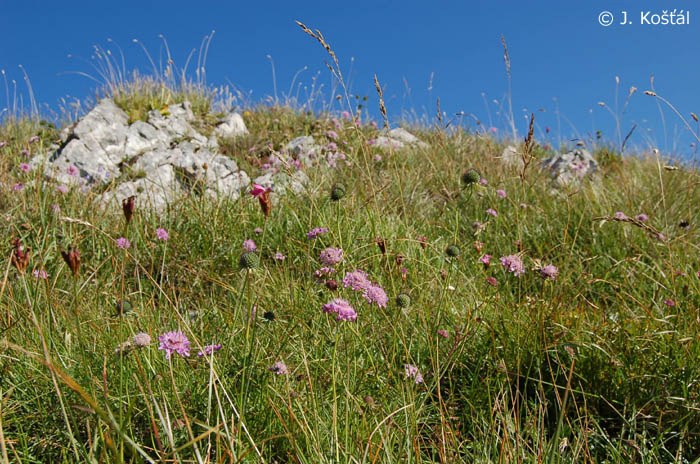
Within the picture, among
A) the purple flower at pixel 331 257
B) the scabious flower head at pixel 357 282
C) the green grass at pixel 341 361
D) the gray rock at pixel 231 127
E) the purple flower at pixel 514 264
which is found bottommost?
the green grass at pixel 341 361

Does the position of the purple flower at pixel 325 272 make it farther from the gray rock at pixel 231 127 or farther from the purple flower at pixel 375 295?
the gray rock at pixel 231 127

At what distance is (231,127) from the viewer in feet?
25.8

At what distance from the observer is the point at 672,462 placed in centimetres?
166

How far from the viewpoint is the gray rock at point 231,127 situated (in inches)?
300

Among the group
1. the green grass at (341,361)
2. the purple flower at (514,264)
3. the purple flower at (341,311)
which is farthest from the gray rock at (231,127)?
the purple flower at (341,311)

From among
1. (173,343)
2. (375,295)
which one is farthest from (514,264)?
(173,343)

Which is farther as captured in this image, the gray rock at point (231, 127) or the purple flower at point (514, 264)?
the gray rock at point (231, 127)

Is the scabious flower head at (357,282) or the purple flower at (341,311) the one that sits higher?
the scabious flower head at (357,282)

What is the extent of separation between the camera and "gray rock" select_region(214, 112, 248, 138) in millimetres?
7617

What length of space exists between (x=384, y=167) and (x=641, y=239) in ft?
10.6

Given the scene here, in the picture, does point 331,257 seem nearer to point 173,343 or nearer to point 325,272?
point 325,272

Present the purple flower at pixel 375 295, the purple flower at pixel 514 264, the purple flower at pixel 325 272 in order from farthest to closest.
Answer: the purple flower at pixel 514 264 → the purple flower at pixel 325 272 → the purple flower at pixel 375 295

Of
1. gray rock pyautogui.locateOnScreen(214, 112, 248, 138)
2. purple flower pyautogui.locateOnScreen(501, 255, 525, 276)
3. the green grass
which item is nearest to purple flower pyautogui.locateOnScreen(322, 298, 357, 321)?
the green grass

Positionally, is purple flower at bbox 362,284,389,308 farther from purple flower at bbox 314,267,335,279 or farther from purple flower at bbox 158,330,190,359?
purple flower at bbox 158,330,190,359
